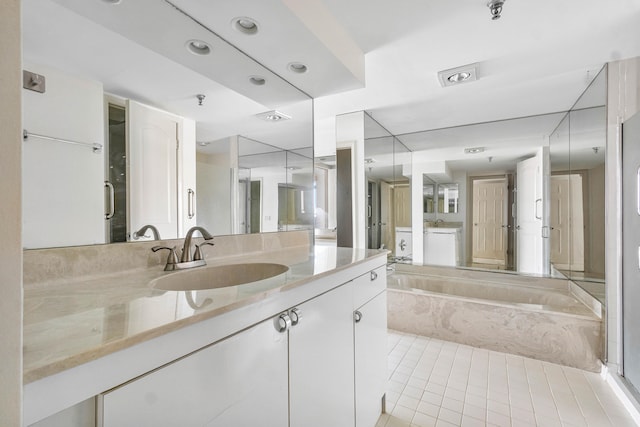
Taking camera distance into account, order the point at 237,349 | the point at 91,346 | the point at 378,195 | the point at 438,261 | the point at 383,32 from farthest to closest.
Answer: the point at 438,261
the point at 378,195
the point at 383,32
the point at 237,349
the point at 91,346

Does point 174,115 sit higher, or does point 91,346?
point 174,115

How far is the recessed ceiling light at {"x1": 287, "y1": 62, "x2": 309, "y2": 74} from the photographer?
1.66 m

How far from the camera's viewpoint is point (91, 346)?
0.48 m

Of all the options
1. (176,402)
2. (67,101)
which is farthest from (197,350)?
(67,101)

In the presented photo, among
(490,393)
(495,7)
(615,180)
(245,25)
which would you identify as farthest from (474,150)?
(245,25)

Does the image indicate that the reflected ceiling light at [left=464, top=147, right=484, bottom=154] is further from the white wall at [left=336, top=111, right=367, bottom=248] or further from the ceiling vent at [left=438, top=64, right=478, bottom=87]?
the ceiling vent at [left=438, top=64, right=478, bottom=87]

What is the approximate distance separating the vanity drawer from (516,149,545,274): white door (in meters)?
2.50

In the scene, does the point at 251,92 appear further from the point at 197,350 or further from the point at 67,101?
the point at 197,350

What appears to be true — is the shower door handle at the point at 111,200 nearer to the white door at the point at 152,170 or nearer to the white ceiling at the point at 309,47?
the white door at the point at 152,170

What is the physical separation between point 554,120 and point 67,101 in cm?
396

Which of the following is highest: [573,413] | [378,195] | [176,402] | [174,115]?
[174,115]

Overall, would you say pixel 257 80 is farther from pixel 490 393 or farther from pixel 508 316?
pixel 508 316

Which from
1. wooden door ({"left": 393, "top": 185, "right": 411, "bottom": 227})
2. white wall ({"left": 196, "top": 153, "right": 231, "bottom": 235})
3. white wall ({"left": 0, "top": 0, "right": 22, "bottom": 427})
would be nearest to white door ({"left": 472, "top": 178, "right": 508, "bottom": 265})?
wooden door ({"left": 393, "top": 185, "right": 411, "bottom": 227})

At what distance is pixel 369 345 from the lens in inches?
59.6
